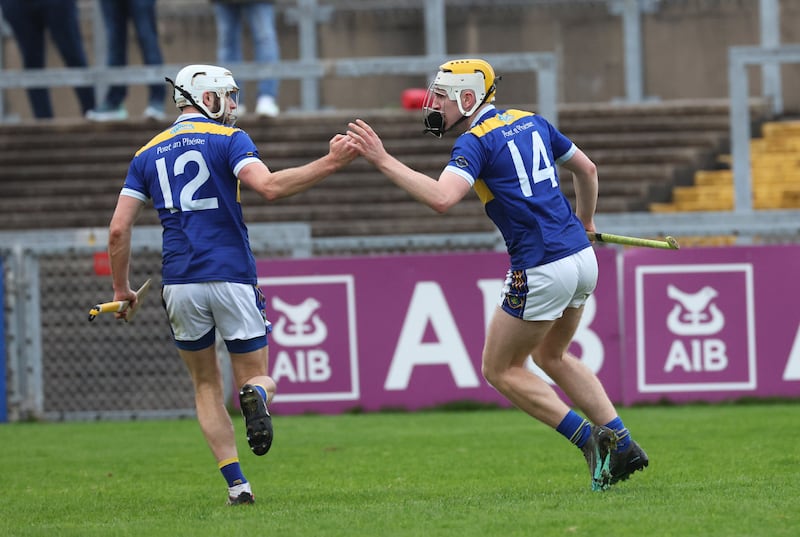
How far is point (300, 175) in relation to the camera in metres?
6.69

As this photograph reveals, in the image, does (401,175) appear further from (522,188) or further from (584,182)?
(584,182)

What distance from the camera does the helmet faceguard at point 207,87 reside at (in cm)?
712

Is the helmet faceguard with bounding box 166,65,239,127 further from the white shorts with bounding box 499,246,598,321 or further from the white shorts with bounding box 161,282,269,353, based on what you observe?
the white shorts with bounding box 499,246,598,321

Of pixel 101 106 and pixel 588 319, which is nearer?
pixel 588 319

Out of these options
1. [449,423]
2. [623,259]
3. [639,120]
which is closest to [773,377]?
[623,259]

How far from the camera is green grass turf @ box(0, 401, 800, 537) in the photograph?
622 centimetres

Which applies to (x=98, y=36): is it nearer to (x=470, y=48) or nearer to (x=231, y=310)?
(x=470, y=48)

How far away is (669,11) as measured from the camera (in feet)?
60.3

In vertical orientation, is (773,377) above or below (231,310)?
below

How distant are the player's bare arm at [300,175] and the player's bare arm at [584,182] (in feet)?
4.18

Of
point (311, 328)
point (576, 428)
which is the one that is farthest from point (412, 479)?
point (311, 328)

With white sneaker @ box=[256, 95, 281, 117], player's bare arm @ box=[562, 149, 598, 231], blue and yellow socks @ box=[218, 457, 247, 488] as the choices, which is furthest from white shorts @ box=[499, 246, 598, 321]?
white sneaker @ box=[256, 95, 281, 117]

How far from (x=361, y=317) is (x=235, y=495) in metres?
4.69

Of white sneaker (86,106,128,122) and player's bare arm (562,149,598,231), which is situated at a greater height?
white sneaker (86,106,128,122)
